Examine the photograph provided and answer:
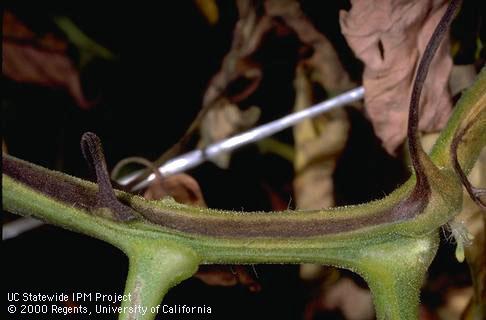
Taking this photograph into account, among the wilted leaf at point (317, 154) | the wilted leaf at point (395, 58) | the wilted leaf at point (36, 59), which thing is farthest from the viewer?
the wilted leaf at point (36, 59)

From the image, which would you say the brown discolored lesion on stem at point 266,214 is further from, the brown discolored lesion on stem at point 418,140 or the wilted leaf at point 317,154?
the wilted leaf at point 317,154

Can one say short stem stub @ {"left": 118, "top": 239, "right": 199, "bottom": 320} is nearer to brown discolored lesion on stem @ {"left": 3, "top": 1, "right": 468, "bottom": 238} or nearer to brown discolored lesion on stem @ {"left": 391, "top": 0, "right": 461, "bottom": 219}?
brown discolored lesion on stem @ {"left": 3, "top": 1, "right": 468, "bottom": 238}

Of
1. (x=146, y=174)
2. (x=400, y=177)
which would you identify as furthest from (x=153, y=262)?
(x=400, y=177)

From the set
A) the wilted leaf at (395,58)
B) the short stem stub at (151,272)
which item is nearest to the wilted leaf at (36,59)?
the wilted leaf at (395,58)

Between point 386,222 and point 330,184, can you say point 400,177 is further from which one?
point 386,222

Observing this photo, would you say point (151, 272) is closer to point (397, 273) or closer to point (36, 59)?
point (397, 273)

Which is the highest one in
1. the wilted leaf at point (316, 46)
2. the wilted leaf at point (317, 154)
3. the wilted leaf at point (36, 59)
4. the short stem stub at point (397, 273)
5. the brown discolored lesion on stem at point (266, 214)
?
the wilted leaf at point (36, 59)
